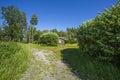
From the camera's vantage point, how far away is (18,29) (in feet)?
155

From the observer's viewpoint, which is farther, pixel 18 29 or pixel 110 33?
pixel 18 29

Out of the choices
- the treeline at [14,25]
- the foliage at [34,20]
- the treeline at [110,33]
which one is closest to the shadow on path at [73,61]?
the treeline at [110,33]

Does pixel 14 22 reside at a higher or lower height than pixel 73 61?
higher

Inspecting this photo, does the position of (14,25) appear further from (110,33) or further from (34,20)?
(110,33)

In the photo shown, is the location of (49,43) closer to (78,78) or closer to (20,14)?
(78,78)

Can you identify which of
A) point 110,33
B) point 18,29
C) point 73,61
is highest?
point 18,29

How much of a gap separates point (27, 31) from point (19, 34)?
7658 mm

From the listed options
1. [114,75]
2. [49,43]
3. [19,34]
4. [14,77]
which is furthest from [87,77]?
[19,34]

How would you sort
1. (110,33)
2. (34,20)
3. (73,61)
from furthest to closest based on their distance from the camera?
(34,20) → (73,61) → (110,33)

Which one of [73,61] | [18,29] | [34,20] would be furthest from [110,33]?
[34,20]

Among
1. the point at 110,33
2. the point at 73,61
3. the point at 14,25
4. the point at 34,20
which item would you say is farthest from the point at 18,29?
the point at 110,33

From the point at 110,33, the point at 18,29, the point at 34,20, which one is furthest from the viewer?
the point at 34,20

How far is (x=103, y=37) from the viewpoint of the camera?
30.8 feet

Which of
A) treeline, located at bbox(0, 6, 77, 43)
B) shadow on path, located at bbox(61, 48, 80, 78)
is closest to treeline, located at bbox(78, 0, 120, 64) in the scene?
shadow on path, located at bbox(61, 48, 80, 78)
